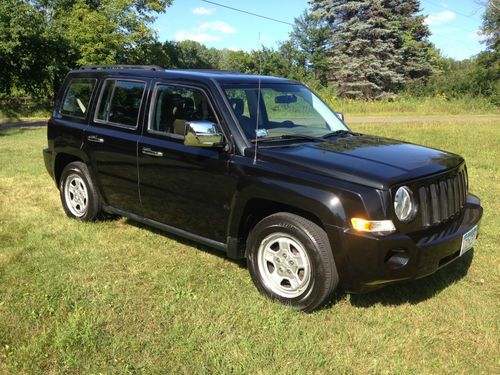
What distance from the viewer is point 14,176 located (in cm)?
890

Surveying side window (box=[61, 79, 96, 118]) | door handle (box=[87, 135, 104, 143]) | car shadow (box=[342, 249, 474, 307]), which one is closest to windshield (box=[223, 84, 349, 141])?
car shadow (box=[342, 249, 474, 307])

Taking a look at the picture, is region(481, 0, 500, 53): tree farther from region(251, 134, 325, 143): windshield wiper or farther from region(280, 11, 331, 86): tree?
region(251, 134, 325, 143): windshield wiper

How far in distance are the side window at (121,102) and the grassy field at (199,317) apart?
4.44 feet

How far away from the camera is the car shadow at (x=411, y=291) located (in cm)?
417

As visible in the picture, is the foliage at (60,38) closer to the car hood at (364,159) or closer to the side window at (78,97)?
the side window at (78,97)

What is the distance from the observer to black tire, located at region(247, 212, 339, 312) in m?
3.70

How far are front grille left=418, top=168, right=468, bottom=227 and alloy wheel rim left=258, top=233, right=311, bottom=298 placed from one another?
0.96 meters

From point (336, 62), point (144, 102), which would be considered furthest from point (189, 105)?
point (336, 62)

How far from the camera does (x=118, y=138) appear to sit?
518 cm

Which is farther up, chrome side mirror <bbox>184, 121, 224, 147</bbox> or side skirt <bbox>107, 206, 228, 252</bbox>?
chrome side mirror <bbox>184, 121, 224, 147</bbox>

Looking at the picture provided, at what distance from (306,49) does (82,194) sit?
1905 inches

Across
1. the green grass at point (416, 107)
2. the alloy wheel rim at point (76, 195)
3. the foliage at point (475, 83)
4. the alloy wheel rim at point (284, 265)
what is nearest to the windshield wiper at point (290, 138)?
the alloy wheel rim at point (284, 265)

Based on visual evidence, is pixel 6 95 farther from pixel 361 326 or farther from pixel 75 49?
pixel 361 326

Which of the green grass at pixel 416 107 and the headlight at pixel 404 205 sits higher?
the green grass at pixel 416 107
